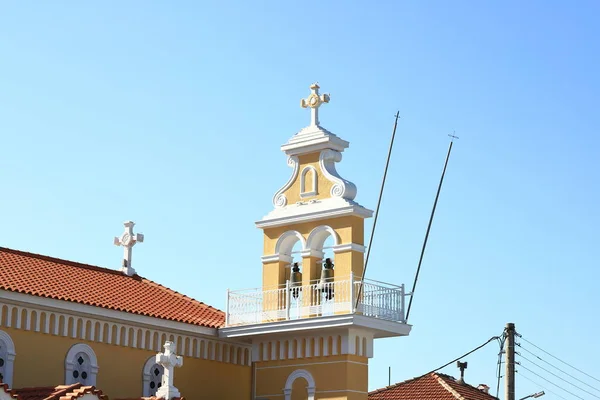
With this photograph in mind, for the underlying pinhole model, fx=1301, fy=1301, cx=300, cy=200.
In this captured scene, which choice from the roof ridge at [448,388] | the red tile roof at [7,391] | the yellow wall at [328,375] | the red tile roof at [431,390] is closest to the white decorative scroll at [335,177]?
the yellow wall at [328,375]

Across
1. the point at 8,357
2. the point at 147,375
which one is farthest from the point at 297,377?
the point at 8,357

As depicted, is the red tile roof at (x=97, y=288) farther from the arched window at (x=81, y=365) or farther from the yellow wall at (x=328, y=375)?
the yellow wall at (x=328, y=375)

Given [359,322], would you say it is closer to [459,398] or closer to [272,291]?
[272,291]

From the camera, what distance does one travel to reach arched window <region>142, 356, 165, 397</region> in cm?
3139

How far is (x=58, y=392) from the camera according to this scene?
88.3ft

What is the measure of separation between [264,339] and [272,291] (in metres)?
1.30

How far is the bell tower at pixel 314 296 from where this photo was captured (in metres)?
31.2

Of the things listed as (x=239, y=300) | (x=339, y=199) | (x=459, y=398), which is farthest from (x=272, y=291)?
(x=459, y=398)

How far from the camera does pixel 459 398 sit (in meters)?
41.4

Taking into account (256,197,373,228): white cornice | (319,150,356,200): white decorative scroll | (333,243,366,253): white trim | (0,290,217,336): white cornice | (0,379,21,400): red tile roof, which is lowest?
(0,379,21,400): red tile roof

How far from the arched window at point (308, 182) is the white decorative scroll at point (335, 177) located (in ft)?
1.11

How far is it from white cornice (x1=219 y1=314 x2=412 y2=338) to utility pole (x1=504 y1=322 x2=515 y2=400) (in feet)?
11.0

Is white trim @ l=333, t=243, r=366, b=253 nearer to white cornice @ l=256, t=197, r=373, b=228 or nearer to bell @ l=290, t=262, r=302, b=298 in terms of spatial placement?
white cornice @ l=256, t=197, r=373, b=228

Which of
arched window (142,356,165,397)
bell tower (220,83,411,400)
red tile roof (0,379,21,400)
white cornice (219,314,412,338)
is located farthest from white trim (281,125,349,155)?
red tile roof (0,379,21,400)
